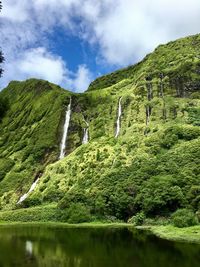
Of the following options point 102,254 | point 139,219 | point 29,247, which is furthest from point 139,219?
point 102,254

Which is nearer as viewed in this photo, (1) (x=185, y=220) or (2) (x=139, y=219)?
(1) (x=185, y=220)

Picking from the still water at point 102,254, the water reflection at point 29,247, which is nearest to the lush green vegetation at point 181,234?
the still water at point 102,254

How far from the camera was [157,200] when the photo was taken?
12762cm

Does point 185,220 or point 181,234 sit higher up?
point 185,220

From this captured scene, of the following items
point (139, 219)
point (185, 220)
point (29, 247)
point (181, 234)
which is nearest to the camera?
point (29, 247)

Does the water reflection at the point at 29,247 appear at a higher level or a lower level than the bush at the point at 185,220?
lower

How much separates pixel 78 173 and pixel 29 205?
81.7ft

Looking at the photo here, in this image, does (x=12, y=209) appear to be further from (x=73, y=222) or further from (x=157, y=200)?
(x=157, y=200)

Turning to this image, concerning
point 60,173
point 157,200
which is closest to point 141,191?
point 157,200

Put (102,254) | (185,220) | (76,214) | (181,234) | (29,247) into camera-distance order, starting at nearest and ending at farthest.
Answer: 1. (102,254)
2. (29,247)
3. (181,234)
4. (185,220)
5. (76,214)

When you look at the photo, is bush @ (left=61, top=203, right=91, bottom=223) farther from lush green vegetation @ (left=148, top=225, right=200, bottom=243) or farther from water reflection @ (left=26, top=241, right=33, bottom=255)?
water reflection @ (left=26, top=241, right=33, bottom=255)

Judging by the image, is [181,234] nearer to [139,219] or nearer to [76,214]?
[139,219]

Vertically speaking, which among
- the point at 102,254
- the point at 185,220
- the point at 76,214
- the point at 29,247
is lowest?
the point at 102,254

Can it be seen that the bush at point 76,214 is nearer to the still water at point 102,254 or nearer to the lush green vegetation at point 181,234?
the lush green vegetation at point 181,234
